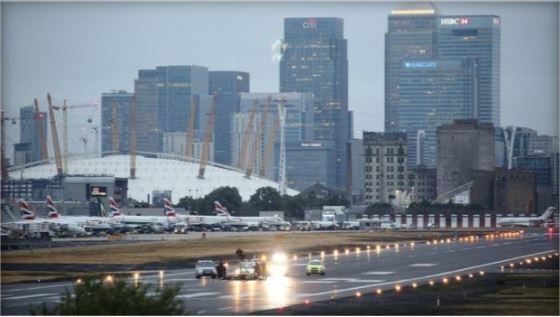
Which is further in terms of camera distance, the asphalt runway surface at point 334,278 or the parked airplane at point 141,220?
the parked airplane at point 141,220

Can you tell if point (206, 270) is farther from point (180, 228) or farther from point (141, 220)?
point (141, 220)

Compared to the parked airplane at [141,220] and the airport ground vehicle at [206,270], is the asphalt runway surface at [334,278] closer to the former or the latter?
the airport ground vehicle at [206,270]

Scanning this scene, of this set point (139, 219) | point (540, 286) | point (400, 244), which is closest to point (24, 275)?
point (540, 286)

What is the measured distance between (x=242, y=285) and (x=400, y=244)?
2502 inches

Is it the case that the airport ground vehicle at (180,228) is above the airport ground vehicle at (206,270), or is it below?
above

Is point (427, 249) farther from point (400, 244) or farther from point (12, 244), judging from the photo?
point (12, 244)

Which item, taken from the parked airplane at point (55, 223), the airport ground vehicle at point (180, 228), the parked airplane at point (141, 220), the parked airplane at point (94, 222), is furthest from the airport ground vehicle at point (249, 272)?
the airport ground vehicle at point (180, 228)

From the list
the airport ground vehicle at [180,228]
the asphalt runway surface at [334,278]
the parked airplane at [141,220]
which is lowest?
the asphalt runway surface at [334,278]

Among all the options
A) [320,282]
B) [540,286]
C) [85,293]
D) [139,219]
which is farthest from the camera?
[139,219]

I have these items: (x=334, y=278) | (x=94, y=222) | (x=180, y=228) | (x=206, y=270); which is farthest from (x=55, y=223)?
(x=334, y=278)

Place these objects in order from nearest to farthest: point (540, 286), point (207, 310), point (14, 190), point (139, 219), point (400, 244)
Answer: point (207, 310) < point (540, 286) < point (400, 244) < point (139, 219) < point (14, 190)

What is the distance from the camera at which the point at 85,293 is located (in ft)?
137

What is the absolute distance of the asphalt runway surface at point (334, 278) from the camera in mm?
62750

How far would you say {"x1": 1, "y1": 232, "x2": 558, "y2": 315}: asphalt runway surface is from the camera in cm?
6275
